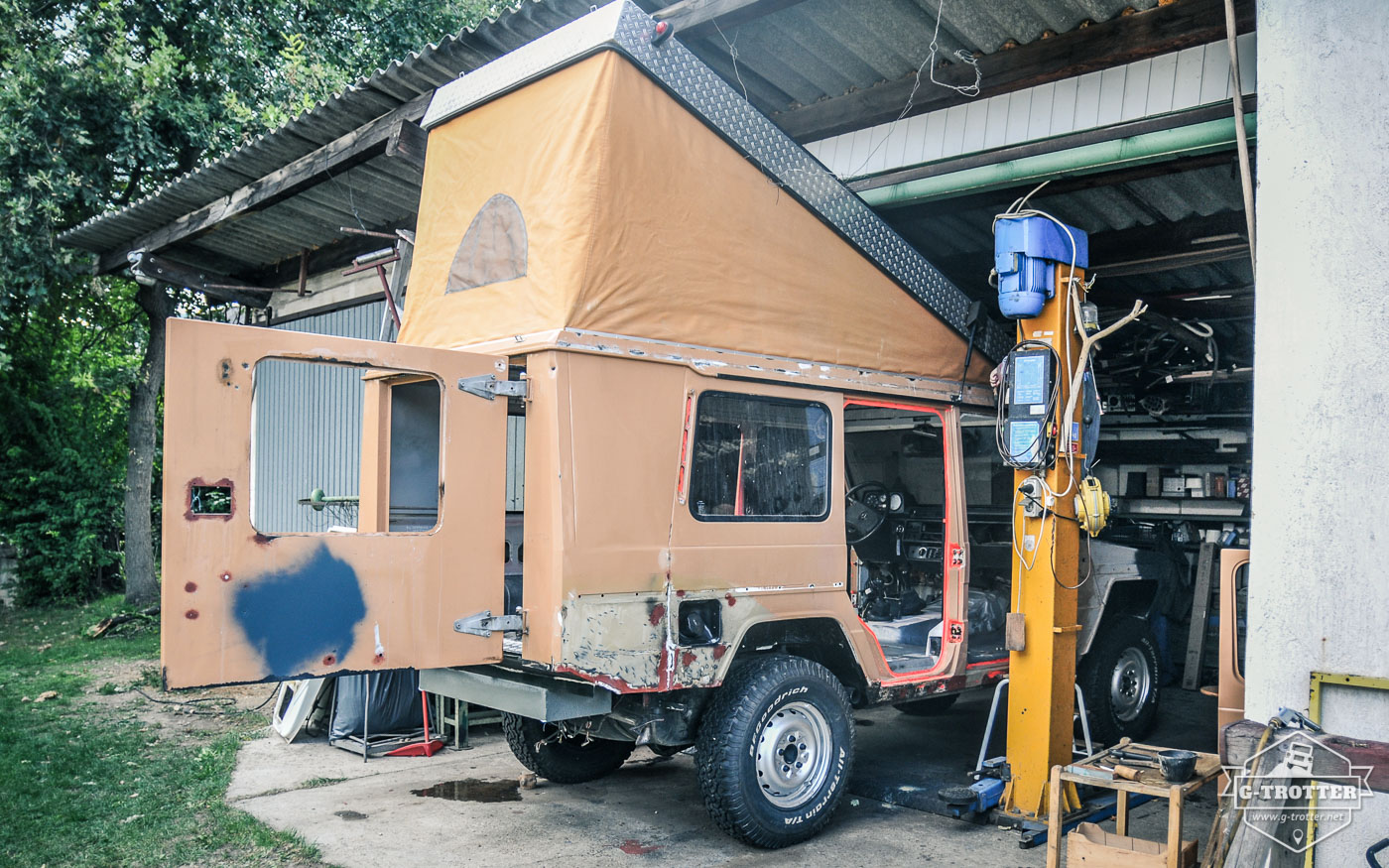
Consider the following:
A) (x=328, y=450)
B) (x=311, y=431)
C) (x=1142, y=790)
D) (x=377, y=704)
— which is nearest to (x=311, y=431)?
(x=311, y=431)

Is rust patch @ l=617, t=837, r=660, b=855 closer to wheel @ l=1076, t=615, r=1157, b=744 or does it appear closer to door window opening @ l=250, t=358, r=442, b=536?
door window opening @ l=250, t=358, r=442, b=536

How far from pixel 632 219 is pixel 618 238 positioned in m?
0.13

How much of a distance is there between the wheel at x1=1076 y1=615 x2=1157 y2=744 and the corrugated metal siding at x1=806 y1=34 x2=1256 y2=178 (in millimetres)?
3271

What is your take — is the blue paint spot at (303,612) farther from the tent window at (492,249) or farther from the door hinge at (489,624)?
the tent window at (492,249)

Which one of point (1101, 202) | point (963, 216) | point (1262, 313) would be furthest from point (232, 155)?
point (1262, 313)

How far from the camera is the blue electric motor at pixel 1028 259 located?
5246 millimetres

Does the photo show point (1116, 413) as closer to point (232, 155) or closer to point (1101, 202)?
point (1101, 202)

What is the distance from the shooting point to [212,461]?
141 inches

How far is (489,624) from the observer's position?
4.13 metres

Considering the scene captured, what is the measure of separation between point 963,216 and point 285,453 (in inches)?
295

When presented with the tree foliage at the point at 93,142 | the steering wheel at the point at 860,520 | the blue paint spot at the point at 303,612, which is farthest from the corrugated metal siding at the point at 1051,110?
the tree foliage at the point at 93,142

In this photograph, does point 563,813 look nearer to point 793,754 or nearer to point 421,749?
point 793,754

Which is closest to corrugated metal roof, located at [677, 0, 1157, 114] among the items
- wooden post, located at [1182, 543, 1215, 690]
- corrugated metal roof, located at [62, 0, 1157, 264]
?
corrugated metal roof, located at [62, 0, 1157, 264]

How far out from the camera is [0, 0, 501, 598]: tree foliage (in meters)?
10.3
